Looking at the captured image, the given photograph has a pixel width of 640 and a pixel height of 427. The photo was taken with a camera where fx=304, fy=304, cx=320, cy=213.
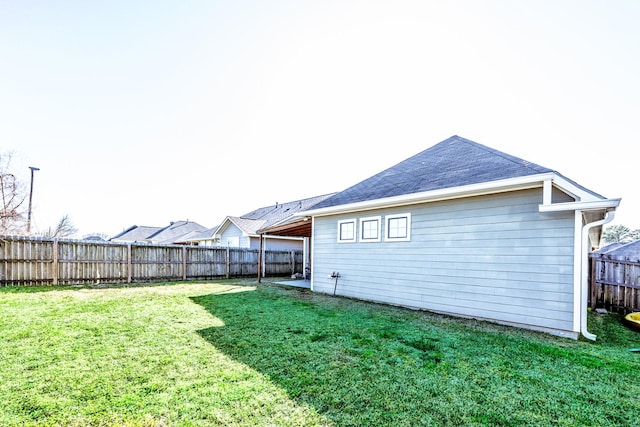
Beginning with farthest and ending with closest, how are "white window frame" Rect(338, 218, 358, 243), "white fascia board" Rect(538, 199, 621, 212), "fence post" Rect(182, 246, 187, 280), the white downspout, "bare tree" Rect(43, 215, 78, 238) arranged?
"bare tree" Rect(43, 215, 78, 238), "fence post" Rect(182, 246, 187, 280), "white window frame" Rect(338, 218, 358, 243), the white downspout, "white fascia board" Rect(538, 199, 621, 212)

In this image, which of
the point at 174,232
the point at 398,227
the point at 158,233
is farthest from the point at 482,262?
the point at 158,233

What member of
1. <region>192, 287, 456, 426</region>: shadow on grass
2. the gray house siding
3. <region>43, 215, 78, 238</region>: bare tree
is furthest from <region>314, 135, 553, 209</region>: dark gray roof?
<region>43, 215, 78, 238</region>: bare tree

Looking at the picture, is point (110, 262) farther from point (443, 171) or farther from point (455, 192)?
point (455, 192)

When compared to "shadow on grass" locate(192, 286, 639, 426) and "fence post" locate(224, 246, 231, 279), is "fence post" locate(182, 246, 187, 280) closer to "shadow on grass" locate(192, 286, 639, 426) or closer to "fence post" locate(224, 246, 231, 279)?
"fence post" locate(224, 246, 231, 279)

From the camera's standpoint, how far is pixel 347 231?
327 inches

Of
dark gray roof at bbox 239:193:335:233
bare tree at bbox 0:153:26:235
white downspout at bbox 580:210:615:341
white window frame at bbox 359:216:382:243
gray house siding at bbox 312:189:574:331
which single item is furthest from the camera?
dark gray roof at bbox 239:193:335:233

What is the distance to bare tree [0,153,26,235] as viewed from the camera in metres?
11.1

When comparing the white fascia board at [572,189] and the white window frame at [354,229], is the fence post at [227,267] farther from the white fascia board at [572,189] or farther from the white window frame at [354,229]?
the white fascia board at [572,189]

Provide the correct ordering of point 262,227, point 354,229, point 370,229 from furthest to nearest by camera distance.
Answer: point 262,227 → point 354,229 → point 370,229

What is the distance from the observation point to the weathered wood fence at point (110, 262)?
8898mm

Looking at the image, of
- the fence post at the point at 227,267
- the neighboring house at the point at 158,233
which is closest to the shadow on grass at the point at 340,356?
the fence post at the point at 227,267

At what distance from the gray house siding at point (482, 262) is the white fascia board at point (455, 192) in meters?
0.17

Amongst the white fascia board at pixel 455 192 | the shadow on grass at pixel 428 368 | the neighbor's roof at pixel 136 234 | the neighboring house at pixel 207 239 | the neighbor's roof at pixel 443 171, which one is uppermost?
the neighbor's roof at pixel 443 171

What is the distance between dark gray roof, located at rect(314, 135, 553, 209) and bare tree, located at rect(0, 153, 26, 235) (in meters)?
11.9
